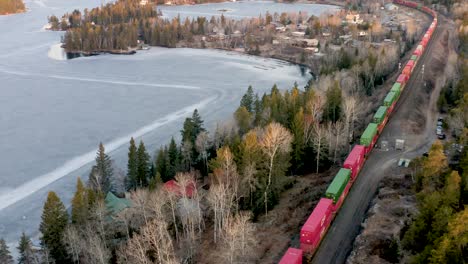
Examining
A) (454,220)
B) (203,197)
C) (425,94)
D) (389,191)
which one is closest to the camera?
(454,220)

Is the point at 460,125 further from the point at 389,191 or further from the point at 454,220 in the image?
the point at 454,220

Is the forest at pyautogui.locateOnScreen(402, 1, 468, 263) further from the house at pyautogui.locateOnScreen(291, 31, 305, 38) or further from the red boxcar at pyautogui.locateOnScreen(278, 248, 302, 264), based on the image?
the house at pyautogui.locateOnScreen(291, 31, 305, 38)

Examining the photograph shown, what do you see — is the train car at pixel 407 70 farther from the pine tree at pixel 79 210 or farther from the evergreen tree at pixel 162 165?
the pine tree at pixel 79 210

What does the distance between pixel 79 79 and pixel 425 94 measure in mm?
50945

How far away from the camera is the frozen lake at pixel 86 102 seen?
39469mm

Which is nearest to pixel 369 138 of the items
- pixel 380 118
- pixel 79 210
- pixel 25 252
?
pixel 380 118

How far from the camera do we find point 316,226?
80.2 feet

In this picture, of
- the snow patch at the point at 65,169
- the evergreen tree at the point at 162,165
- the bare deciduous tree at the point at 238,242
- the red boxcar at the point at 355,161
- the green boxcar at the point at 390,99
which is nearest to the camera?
the bare deciduous tree at the point at 238,242

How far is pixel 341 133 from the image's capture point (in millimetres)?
37750

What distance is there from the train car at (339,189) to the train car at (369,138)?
218 inches

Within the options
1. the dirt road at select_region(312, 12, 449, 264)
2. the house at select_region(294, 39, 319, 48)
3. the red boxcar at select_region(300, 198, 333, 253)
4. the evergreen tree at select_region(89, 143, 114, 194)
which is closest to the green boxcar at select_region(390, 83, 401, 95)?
the dirt road at select_region(312, 12, 449, 264)

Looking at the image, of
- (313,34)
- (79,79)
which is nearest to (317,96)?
(79,79)

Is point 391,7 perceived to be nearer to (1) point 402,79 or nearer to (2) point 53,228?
(1) point 402,79

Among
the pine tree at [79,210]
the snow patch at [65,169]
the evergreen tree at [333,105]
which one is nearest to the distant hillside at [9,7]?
the snow patch at [65,169]
